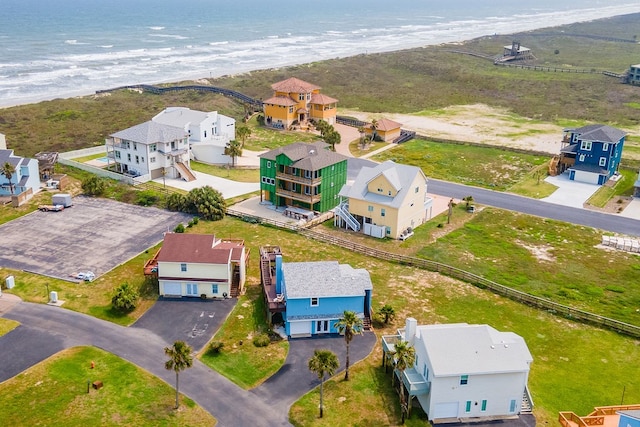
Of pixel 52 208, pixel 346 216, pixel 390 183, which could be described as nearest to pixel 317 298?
pixel 346 216

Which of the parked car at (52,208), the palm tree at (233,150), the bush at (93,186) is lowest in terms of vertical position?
the parked car at (52,208)

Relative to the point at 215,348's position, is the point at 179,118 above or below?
above

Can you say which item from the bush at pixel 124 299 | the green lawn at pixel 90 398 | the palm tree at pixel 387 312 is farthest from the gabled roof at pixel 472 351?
the bush at pixel 124 299

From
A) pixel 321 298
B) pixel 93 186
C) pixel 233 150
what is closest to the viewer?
pixel 321 298

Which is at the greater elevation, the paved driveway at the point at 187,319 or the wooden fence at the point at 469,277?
the wooden fence at the point at 469,277

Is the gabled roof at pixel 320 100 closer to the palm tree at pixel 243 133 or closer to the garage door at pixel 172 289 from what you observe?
the palm tree at pixel 243 133

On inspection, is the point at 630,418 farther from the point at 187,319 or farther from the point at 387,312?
the point at 187,319
